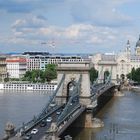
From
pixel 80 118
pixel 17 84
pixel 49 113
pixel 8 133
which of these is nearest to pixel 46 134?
pixel 8 133

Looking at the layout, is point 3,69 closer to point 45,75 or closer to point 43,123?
point 45,75

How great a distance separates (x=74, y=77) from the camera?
155ft

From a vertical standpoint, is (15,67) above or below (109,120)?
above

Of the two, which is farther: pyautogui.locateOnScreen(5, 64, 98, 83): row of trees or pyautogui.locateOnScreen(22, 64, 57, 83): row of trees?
pyautogui.locateOnScreen(22, 64, 57, 83): row of trees

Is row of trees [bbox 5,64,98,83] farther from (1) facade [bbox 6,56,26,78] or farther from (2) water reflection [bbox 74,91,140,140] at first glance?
(2) water reflection [bbox 74,91,140,140]

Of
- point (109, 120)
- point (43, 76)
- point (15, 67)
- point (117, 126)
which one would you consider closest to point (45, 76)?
point (43, 76)

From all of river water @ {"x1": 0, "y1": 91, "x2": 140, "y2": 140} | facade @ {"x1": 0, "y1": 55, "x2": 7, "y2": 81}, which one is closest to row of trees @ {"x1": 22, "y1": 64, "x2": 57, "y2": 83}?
facade @ {"x1": 0, "y1": 55, "x2": 7, "y2": 81}

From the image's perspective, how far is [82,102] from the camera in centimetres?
4628

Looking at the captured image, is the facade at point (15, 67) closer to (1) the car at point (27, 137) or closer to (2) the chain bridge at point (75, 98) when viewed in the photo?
(2) the chain bridge at point (75, 98)

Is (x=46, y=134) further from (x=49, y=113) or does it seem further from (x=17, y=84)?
(x=17, y=84)

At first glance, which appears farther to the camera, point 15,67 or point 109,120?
point 15,67

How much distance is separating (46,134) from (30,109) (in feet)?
88.0

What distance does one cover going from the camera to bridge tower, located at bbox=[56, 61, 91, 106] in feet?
154

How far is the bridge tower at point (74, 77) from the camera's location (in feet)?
154
